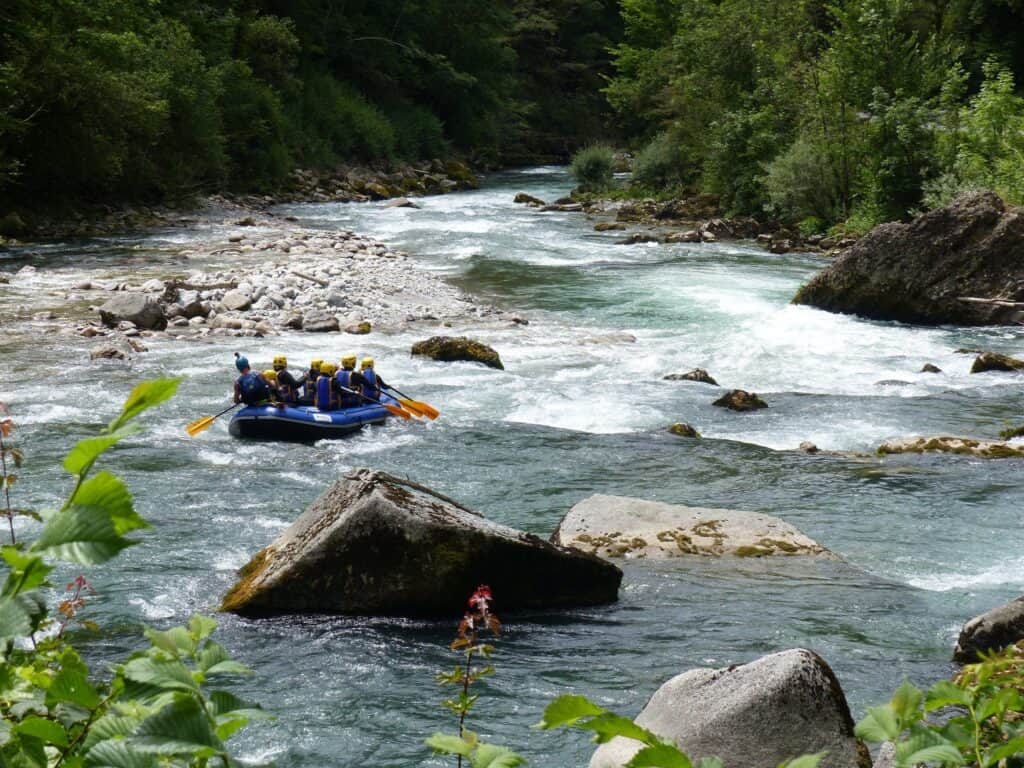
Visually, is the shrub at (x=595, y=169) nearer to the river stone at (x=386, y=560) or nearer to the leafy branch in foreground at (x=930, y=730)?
the river stone at (x=386, y=560)

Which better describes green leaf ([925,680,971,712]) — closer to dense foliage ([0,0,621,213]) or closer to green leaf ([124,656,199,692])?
green leaf ([124,656,199,692])

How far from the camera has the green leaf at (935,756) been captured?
4.52 ft

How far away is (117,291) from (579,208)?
16762 millimetres

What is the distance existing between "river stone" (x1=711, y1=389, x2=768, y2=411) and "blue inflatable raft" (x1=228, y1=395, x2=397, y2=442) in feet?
12.1

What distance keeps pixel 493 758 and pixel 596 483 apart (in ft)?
26.6

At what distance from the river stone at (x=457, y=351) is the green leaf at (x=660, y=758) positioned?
1270 cm

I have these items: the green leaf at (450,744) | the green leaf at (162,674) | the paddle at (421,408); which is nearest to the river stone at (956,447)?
the paddle at (421,408)

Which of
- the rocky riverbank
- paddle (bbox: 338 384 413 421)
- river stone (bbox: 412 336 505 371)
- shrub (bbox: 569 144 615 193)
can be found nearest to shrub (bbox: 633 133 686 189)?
the rocky riverbank

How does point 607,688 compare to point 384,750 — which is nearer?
point 384,750

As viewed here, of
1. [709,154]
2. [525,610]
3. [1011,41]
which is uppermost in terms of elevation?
[1011,41]

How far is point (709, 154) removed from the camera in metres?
29.9

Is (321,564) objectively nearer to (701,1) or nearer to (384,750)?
(384,750)

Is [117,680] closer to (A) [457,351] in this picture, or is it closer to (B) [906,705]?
(B) [906,705]

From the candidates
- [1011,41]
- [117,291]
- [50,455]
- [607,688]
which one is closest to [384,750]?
[607,688]
